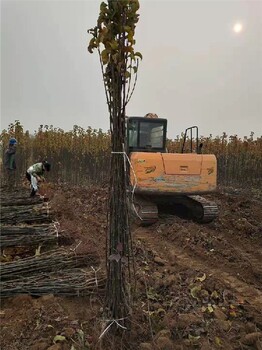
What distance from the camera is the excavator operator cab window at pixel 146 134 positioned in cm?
891

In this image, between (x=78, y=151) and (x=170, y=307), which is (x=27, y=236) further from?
(x=78, y=151)

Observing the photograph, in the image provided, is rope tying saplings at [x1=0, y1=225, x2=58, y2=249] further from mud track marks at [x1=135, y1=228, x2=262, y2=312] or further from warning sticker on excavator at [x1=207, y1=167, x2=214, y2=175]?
warning sticker on excavator at [x1=207, y1=167, x2=214, y2=175]

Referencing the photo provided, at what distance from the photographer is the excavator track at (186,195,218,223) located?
8.41 m

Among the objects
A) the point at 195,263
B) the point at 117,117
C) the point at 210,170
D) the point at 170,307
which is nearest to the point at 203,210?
the point at 210,170

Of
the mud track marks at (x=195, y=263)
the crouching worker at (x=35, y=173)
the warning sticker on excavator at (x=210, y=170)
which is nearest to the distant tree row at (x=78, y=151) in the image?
the crouching worker at (x=35, y=173)

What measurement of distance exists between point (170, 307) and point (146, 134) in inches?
220

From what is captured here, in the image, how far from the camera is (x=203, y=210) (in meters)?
8.43

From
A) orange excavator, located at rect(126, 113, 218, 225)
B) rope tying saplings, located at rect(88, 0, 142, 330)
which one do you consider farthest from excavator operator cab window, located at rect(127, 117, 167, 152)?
rope tying saplings, located at rect(88, 0, 142, 330)

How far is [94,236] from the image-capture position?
22.5 feet

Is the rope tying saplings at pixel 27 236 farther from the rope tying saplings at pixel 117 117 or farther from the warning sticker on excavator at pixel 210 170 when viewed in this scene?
the warning sticker on excavator at pixel 210 170

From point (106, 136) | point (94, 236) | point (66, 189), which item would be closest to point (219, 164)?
point (106, 136)

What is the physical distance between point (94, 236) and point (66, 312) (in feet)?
9.92

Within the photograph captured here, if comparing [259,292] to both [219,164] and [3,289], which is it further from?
[219,164]

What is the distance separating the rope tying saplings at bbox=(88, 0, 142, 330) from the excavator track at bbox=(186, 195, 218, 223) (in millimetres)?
5238
